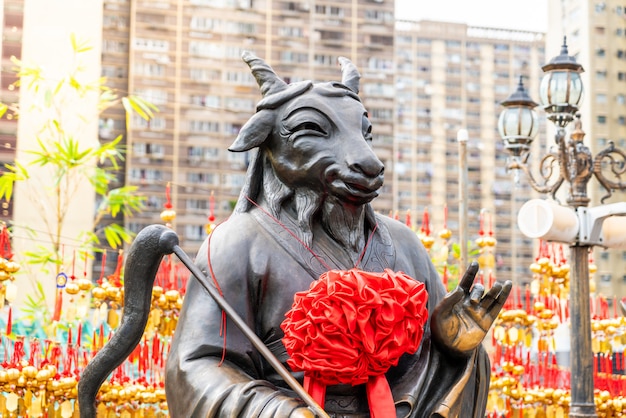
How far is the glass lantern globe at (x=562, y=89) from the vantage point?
6227 millimetres

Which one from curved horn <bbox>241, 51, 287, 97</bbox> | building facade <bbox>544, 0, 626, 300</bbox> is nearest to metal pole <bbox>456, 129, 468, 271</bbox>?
curved horn <bbox>241, 51, 287, 97</bbox>

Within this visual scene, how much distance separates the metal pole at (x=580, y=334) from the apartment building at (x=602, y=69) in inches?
608

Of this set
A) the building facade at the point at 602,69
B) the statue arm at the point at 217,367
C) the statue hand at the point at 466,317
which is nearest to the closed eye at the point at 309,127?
the statue arm at the point at 217,367

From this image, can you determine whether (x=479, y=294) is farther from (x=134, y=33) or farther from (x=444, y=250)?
(x=134, y=33)

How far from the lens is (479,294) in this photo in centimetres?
225

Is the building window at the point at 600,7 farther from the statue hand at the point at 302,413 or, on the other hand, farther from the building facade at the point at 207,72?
the statue hand at the point at 302,413

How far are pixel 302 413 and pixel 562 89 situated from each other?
4.89m

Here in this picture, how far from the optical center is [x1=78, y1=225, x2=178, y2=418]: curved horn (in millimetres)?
2305

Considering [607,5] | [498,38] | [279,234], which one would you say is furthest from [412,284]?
[498,38]

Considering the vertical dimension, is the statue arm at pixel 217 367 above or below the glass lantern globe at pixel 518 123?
below

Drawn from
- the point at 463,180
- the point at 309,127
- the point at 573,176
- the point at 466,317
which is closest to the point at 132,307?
the point at 309,127

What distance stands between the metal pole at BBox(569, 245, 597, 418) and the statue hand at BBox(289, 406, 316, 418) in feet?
14.7

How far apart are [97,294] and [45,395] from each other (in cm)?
69

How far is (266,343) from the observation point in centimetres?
228
